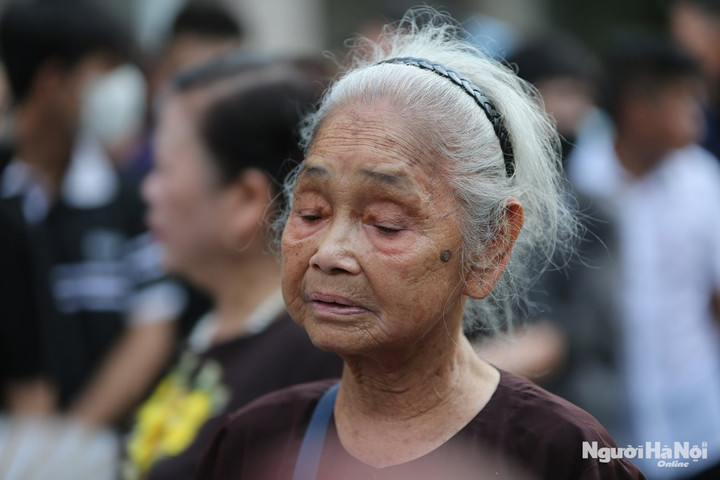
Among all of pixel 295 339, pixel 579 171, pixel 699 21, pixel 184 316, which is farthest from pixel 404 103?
pixel 699 21

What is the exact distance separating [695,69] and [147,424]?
11.4 feet

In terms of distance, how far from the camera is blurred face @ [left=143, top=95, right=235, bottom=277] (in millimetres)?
3049

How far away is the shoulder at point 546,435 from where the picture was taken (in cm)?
186

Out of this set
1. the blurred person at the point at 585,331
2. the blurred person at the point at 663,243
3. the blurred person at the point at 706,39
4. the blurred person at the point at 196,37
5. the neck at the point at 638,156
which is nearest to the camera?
the blurred person at the point at 585,331

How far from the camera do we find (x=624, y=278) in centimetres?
466

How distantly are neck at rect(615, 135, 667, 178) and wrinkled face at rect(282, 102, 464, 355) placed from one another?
3305 millimetres

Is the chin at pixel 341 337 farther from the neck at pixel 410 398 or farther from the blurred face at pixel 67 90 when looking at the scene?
the blurred face at pixel 67 90

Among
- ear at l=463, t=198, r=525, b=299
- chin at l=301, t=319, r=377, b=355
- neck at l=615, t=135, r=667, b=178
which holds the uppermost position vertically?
ear at l=463, t=198, r=525, b=299

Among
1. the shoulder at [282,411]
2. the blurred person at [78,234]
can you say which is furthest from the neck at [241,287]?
the blurred person at [78,234]

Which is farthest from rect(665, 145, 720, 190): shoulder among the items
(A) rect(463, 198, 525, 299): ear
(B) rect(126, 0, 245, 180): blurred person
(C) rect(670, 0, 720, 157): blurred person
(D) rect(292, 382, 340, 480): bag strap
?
(D) rect(292, 382, 340, 480): bag strap

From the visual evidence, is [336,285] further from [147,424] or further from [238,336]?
[147,424]

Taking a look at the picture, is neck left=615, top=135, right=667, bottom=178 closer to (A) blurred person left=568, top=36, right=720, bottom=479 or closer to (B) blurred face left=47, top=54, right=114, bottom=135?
(A) blurred person left=568, top=36, right=720, bottom=479

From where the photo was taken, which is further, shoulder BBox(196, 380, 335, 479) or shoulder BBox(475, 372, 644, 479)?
shoulder BBox(196, 380, 335, 479)

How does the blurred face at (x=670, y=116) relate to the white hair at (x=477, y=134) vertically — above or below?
below
